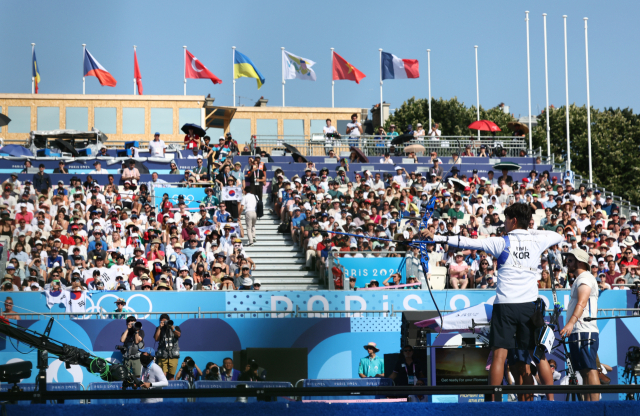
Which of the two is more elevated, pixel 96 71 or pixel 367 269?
pixel 96 71

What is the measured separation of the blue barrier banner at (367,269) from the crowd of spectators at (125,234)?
208cm

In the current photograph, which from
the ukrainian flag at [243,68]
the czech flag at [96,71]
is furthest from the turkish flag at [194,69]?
the czech flag at [96,71]

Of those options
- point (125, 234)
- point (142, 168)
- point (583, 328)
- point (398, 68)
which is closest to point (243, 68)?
point (398, 68)

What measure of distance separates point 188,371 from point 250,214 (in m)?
7.78

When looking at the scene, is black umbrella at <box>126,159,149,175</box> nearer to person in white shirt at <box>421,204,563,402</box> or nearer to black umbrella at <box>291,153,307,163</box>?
black umbrella at <box>291,153,307,163</box>

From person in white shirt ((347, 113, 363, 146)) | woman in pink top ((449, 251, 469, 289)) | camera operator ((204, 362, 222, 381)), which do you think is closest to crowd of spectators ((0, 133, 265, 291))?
camera operator ((204, 362, 222, 381))

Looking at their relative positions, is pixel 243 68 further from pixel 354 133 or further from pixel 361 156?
A: pixel 361 156

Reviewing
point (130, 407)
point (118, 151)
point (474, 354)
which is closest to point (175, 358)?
point (474, 354)

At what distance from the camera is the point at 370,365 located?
11641mm

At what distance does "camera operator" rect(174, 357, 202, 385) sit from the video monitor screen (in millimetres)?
5958

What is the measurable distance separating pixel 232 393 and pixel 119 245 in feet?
43.5

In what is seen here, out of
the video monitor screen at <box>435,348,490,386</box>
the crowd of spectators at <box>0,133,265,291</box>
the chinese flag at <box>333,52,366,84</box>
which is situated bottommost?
the video monitor screen at <box>435,348,490,386</box>

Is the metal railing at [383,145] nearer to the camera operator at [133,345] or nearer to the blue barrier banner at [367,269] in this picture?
the blue barrier banner at [367,269]

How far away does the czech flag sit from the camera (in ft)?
127
